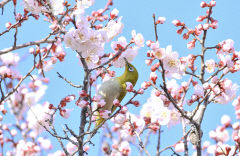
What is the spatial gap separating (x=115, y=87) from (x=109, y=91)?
0.37ft

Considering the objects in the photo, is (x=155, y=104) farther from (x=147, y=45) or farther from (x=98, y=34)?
(x=98, y=34)

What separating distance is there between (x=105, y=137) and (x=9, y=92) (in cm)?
177

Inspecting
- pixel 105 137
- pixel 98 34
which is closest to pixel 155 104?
pixel 98 34

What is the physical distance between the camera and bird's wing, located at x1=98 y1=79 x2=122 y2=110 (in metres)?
4.47

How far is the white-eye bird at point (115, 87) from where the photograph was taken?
4477 mm

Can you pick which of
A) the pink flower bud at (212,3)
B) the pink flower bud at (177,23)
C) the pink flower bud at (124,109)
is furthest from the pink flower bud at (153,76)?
the pink flower bud at (212,3)

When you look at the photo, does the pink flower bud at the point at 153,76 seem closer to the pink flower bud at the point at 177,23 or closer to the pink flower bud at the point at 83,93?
the pink flower bud at the point at 83,93

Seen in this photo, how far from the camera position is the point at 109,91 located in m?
4.46

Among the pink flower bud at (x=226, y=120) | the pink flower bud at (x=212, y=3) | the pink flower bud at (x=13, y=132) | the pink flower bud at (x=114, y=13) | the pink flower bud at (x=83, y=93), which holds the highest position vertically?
the pink flower bud at (x=212, y=3)

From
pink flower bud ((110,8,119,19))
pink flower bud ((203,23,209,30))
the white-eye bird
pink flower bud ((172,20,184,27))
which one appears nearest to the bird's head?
the white-eye bird

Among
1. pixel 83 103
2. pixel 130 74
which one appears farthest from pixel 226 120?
pixel 83 103

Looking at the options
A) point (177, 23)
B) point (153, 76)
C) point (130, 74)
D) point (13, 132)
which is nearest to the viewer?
point (153, 76)

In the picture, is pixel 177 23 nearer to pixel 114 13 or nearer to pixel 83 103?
pixel 114 13

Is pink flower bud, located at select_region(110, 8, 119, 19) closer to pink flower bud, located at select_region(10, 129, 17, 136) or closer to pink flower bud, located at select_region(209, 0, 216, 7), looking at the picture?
pink flower bud, located at select_region(209, 0, 216, 7)
